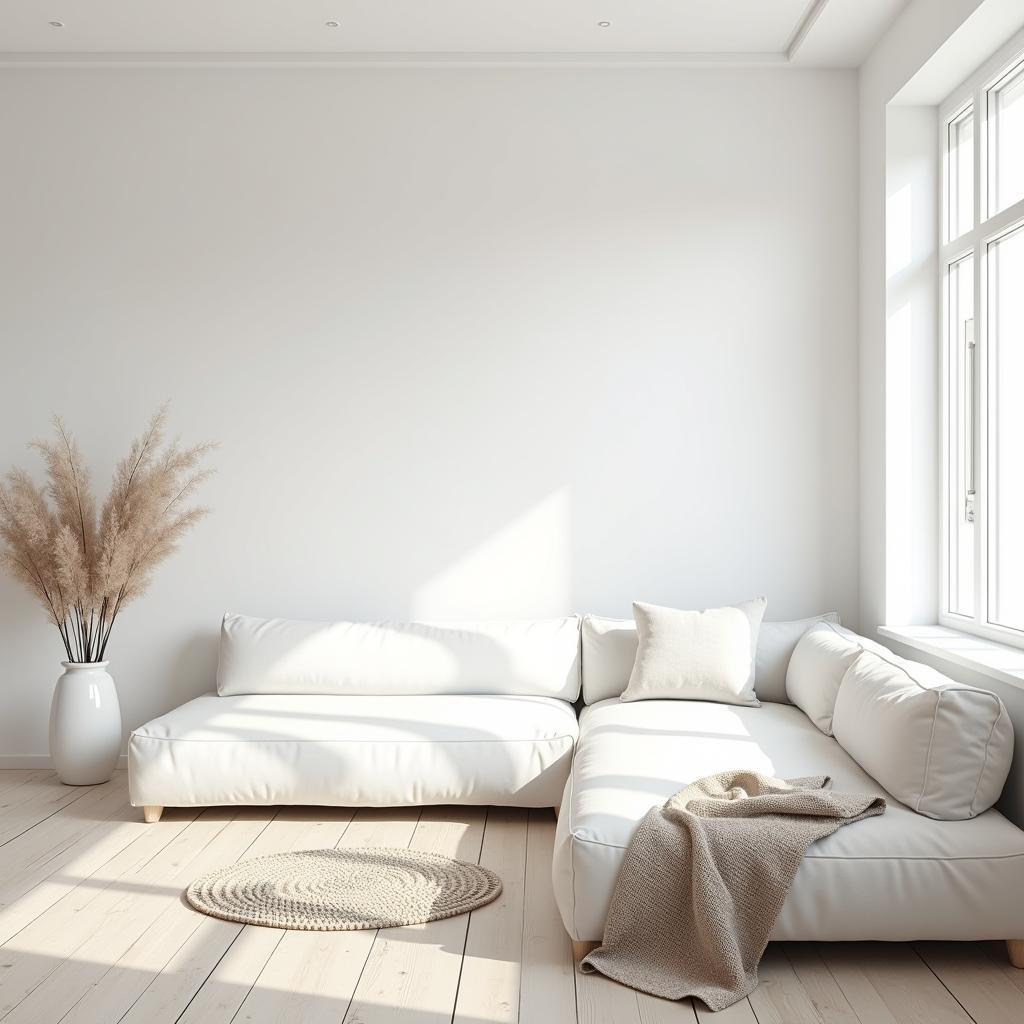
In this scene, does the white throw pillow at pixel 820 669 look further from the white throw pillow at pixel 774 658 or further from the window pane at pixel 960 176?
the window pane at pixel 960 176

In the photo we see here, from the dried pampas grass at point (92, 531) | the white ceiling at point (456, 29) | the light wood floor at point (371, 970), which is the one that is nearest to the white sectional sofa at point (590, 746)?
the light wood floor at point (371, 970)

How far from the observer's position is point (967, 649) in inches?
132

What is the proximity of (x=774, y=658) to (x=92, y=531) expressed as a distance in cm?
273

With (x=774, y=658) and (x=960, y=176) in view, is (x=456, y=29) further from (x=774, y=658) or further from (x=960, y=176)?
(x=774, y=658)

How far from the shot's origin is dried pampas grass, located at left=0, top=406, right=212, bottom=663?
4043mm

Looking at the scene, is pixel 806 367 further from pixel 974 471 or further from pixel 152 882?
pixel 152 882

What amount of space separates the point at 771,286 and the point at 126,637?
3090 millimetres

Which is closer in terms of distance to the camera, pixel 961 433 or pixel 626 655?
pixel 961 433

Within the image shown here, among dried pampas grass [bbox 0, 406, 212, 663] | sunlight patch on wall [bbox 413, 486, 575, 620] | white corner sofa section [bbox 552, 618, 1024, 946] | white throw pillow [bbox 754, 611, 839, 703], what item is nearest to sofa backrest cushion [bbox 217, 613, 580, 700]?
sunlight patch on wall [bbox 413, 486, 575, 620]

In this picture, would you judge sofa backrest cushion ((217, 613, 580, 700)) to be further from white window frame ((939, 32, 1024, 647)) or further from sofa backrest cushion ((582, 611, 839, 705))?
white window frame ((939, 32, 1024, 647))

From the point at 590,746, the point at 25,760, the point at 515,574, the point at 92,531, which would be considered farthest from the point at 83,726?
the point at 590,746

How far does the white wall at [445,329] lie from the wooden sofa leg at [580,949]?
194 cm

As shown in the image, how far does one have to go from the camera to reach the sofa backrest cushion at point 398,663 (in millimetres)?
4070

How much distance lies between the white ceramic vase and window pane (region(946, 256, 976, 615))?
329 centimetres
